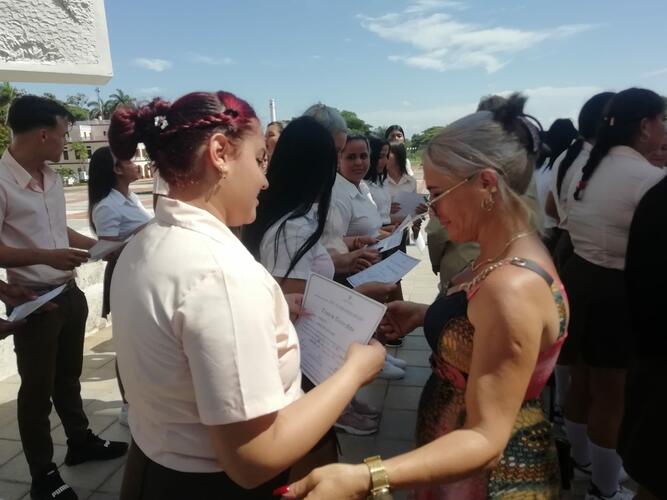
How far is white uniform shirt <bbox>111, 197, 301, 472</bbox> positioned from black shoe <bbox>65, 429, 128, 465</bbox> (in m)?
2.27

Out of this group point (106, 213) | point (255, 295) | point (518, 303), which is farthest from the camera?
point (106, 213)

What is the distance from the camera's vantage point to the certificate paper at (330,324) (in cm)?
138

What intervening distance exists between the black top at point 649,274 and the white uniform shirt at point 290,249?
1.20 metres

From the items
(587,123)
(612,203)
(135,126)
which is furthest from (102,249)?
(587,123)

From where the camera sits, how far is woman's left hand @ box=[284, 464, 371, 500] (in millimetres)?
1049

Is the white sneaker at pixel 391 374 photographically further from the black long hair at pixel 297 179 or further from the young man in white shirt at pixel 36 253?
the young man in white shirt at pixel 36 253

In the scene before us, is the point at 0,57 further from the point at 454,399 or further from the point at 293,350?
the point at 454,399

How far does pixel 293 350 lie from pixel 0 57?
7.66ft

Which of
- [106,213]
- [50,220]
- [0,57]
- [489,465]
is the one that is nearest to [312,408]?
[489,465]

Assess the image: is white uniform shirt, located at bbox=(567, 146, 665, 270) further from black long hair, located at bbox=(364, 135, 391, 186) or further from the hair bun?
black long hair, located at bbox=(364, 135, 391, 186)

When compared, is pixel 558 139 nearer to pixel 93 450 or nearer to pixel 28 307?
pixel 28 307

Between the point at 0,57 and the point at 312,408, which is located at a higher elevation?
the point at 0,57

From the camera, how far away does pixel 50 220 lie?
2699 millimetres

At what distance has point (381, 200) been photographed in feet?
15.9
